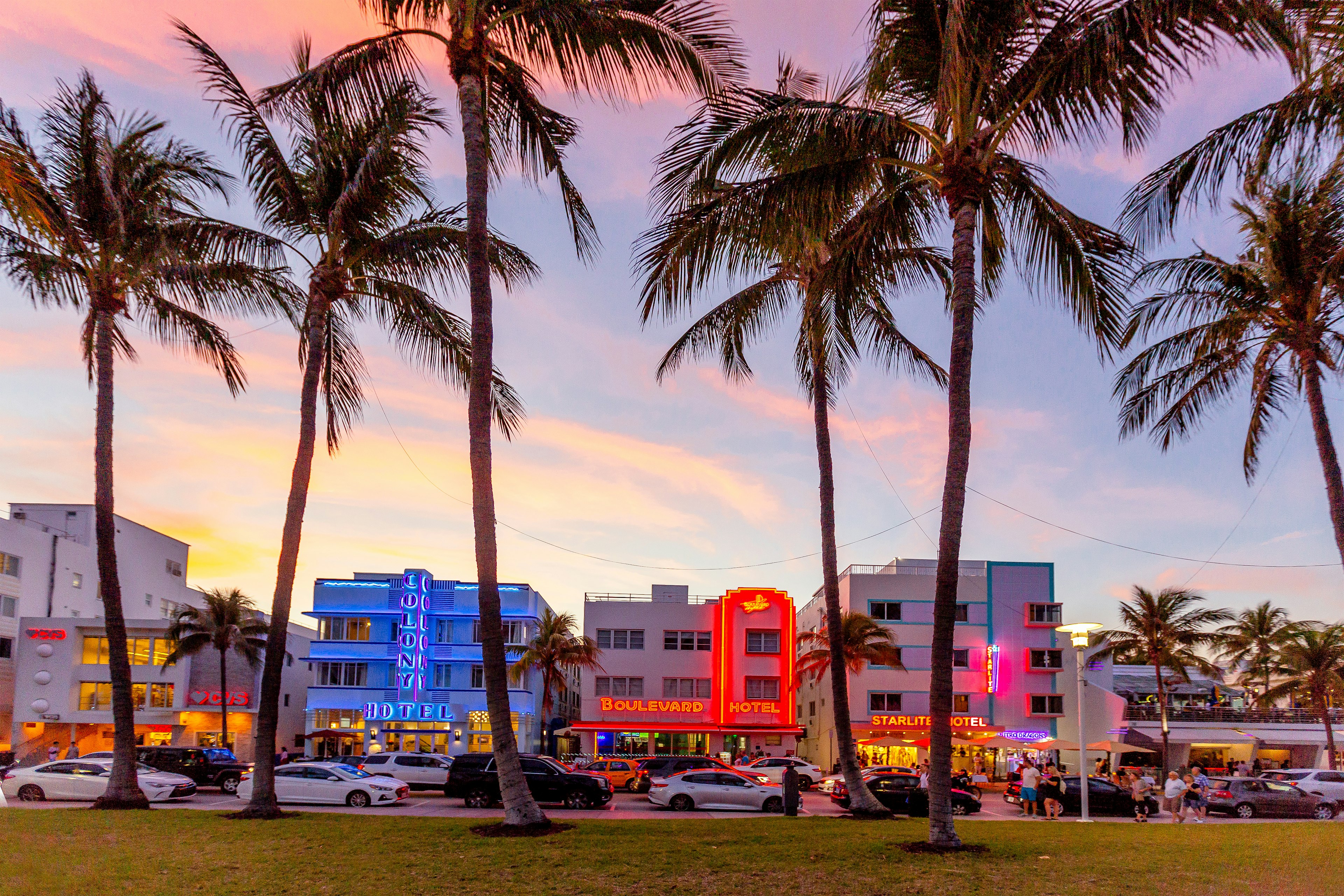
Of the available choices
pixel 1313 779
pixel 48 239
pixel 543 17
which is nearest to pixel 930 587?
pixel 1313 779

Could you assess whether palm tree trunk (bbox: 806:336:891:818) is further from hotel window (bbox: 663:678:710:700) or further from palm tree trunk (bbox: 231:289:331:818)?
hotel window (bbox: 663:678:710:700)

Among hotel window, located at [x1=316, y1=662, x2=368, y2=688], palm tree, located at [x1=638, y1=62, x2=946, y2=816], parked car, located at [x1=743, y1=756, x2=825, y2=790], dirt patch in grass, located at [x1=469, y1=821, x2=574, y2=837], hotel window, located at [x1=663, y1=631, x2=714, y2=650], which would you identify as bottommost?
parked car, located at [x1=743, y1=756, x2=825, y2=790]

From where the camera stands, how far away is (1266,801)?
34.2m

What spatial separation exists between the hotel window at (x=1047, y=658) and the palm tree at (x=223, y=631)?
3997 cm

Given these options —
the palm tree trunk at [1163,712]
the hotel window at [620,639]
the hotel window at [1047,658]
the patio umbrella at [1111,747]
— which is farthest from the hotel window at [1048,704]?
the hotel window at [620,639]

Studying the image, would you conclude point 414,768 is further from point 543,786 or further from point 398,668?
point 398,668

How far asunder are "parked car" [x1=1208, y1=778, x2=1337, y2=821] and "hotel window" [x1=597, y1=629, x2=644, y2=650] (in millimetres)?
28889

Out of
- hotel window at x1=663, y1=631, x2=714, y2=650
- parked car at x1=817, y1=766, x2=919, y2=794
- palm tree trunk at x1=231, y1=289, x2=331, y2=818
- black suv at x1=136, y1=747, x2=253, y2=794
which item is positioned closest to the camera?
palm tree trunk at x1=231, y1=289, x2=331, y2=818

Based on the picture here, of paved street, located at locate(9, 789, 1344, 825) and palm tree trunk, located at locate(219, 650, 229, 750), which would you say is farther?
palm tree trunk, located at locate(219, 650, 229, 750)

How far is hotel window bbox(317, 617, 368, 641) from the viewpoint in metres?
58.8

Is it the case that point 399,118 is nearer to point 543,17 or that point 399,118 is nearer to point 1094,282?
point 543,17

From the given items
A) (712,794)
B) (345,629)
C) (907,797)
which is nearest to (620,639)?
(345,629)

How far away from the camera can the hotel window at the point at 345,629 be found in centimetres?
5878

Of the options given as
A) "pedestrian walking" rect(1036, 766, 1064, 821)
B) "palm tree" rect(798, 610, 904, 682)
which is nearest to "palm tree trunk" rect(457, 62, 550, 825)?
"pedestrian walking" rect(1036, 766, 1064, 821)
